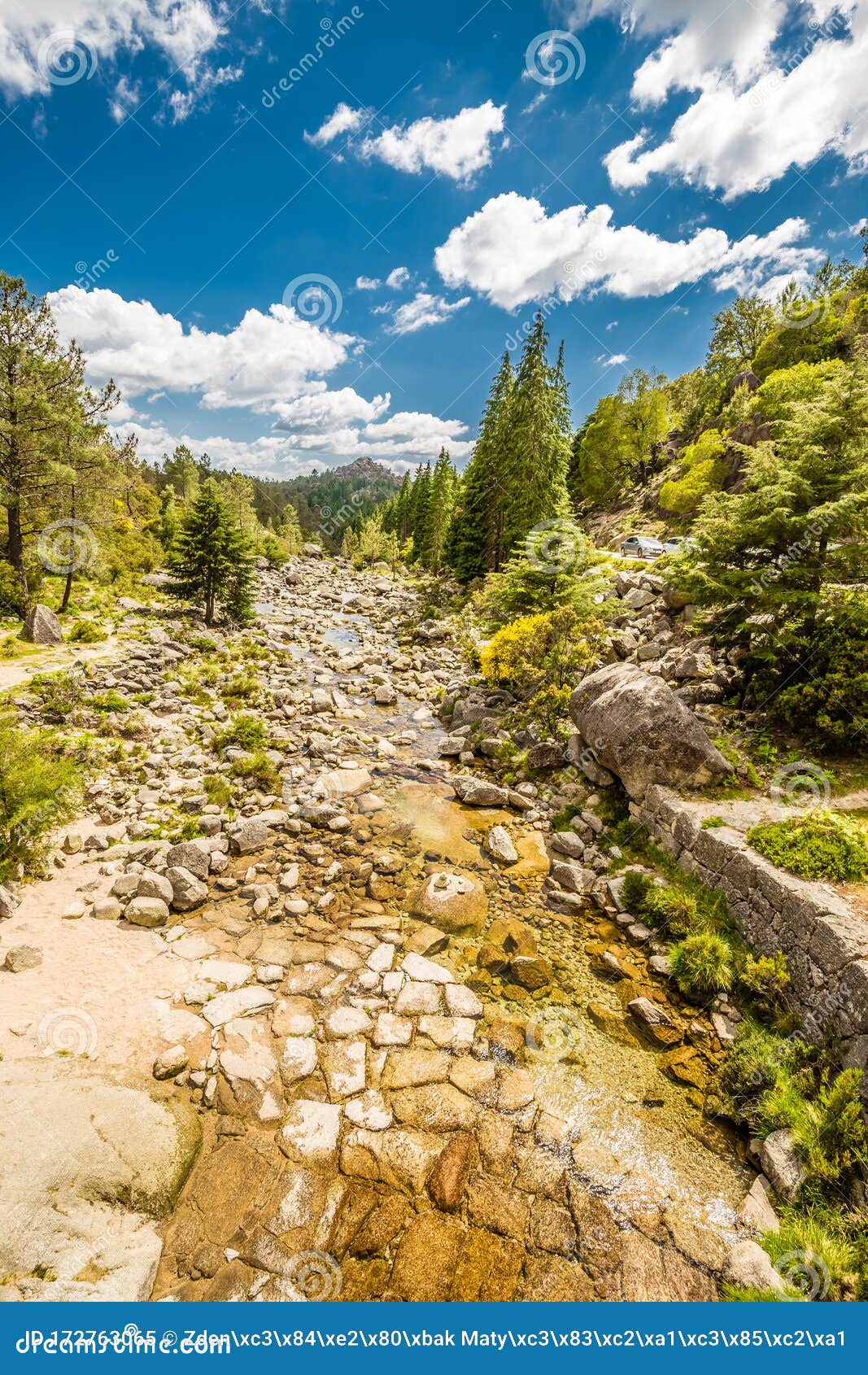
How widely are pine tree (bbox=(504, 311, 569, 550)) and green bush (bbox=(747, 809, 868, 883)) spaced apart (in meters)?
20.7

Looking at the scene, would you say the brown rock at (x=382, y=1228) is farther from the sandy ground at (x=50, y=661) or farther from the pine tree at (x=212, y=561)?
the pine tree at (x=212, y=561)

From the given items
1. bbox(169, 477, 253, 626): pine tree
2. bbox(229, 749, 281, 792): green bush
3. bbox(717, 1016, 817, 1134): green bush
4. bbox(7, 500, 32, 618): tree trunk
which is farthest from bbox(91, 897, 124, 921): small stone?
bbox(169, 477, 253, 626): pine tree

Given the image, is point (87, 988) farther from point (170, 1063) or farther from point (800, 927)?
point (800, 927)

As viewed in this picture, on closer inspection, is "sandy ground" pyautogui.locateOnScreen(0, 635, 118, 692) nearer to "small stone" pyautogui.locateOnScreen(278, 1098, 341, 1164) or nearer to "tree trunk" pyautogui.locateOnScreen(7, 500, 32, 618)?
"tree trunk" pyautogui.locateOnScreen(7, 500, 32, 618)

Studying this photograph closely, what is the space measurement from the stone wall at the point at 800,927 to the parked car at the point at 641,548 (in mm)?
22159

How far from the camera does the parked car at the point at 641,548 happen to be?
2773 centimetres

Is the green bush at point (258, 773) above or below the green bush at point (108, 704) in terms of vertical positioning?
below

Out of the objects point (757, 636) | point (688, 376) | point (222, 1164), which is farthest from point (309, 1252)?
point (688, 376)

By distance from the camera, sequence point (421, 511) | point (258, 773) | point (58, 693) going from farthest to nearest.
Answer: point (421, 511), point (58, 693), point (258, 773)

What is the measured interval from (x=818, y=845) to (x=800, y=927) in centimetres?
143

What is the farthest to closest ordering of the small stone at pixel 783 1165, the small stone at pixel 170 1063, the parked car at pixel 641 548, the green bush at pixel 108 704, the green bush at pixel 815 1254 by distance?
the parked car at pixel 641 548, the green bush at pixel 108 704, the small stone at pixel 170 1063, the small stone at pixel 783 1165, the green bush at pixel 815 1254

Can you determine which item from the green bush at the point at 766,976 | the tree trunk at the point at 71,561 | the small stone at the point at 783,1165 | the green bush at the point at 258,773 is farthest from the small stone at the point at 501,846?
the tree trunk at the point at 71,561

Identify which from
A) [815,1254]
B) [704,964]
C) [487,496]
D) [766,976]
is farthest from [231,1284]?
[487,496]

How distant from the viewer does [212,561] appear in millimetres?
25609
